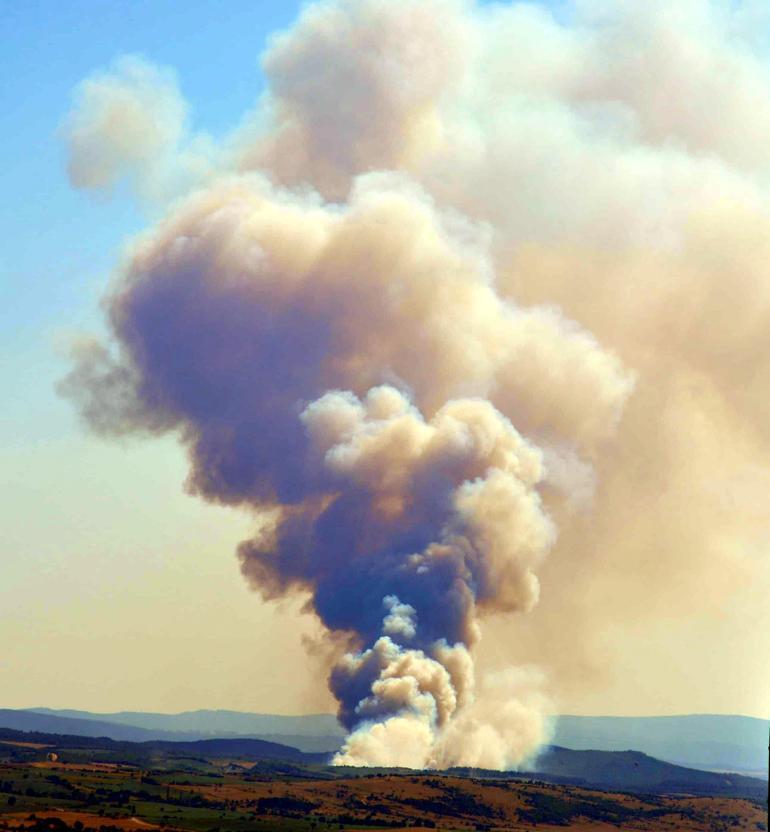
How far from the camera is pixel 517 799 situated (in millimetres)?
177250

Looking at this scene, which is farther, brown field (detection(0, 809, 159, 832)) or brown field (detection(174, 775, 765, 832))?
brown field (detection(174, 775, 765, 832))

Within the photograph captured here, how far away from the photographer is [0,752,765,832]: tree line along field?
14100 centimetres

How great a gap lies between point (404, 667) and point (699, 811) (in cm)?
4470

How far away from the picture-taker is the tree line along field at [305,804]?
5551 inches

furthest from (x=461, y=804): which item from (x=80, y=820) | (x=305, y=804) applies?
(x=80, y=820)

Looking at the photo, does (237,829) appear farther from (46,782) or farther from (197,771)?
(197,771)

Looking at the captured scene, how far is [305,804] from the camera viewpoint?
159 metres

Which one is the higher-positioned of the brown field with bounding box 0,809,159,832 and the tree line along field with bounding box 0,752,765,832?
the tree line along field with bounding box 0,752,765,832

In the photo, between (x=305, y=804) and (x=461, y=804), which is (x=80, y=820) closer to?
(x=305, y=804)

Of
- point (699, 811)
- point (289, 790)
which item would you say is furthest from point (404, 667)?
point (699, 811)

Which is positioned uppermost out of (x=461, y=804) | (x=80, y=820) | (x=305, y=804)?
(x=461, y=804)

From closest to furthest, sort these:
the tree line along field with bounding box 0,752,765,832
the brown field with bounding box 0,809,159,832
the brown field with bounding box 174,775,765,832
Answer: the brown field with bounding box 0,809,159,832 → the tree line along field with bounding box 0,752,765,832 → the brown field with bounding box 174,775,765,832

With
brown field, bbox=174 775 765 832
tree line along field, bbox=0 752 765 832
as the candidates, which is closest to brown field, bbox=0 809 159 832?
tree line along field, bbox=0 752 765 832

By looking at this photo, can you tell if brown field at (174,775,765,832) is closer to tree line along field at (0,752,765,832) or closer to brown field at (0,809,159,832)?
tree line along field at (0,752,765,832)
